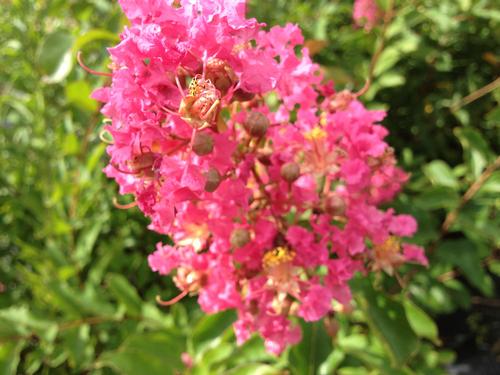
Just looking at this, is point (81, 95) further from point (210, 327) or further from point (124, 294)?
point (210, 327)

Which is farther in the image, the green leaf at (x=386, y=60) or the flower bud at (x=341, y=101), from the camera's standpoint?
the green leaf at (x=386, y=60)

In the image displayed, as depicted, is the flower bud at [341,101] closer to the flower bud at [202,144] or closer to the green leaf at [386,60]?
the flower bud at [202,144]

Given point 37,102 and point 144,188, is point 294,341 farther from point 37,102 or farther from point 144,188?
point 37,102

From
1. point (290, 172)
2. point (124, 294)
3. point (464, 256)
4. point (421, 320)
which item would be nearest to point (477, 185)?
point (464, 256)

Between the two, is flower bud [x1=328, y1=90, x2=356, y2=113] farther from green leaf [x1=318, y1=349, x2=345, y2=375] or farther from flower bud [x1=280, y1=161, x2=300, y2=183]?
green leaf [x1=318, y1=349, x2=345, y2=375]

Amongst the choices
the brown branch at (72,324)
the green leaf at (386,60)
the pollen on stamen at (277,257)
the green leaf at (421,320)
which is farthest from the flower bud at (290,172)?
the green leaf at (386,60)

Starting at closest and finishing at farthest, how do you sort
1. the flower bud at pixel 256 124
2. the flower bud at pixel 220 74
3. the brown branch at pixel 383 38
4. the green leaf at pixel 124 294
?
the flower bud at pixel 220 74
the flower bud at pixel 256 124
the green leaf at pixel 124 294
the brown branch at pixel 383 38

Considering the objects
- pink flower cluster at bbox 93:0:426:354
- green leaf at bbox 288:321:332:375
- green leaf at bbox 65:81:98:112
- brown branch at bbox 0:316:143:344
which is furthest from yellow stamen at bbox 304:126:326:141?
brown branch at bbox 0:316:143:344

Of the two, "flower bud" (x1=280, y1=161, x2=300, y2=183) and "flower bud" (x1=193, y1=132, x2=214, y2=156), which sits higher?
"flower bud" (x1=193, y1=132, x2=214, y2=156)
